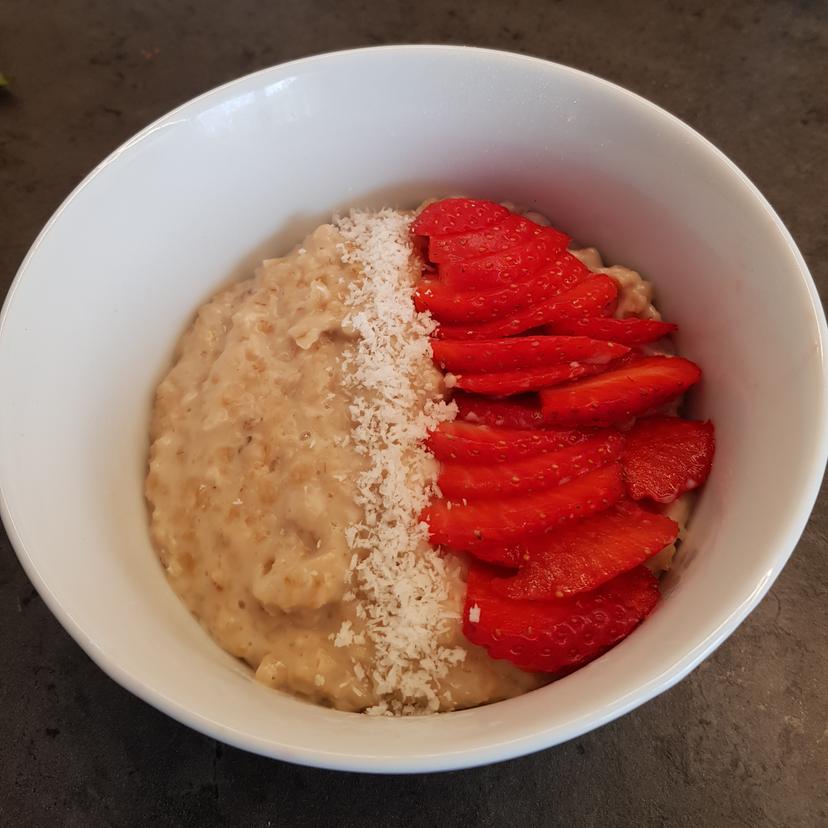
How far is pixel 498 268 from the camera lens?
4.67ft

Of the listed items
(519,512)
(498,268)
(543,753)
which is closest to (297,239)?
(498,268)

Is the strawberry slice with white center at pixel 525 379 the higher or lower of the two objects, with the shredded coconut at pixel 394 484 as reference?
higher

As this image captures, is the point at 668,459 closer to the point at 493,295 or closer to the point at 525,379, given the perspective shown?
the point at 525,379

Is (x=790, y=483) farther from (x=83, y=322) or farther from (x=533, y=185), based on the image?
(x=83, y=322)

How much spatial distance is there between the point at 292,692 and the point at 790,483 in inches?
32.7

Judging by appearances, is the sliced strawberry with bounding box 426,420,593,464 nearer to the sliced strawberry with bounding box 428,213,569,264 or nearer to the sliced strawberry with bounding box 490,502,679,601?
the sliced strawberry with bounding box 490,502,679,601

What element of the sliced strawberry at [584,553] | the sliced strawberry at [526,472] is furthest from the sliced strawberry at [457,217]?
the sliced strawberry at [584,553]

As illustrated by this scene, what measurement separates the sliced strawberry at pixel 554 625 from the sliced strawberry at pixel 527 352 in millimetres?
411

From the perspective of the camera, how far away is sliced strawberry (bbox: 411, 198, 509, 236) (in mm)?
1494

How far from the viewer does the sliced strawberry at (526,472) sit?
48.6 inches

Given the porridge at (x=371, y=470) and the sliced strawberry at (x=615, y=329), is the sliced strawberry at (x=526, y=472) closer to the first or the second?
the porridge at (x=371, y=470)

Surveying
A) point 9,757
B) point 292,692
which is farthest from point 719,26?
point 9,757

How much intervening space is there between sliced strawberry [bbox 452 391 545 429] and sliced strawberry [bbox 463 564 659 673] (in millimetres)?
311

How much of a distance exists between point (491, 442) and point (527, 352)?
0.61 feet
